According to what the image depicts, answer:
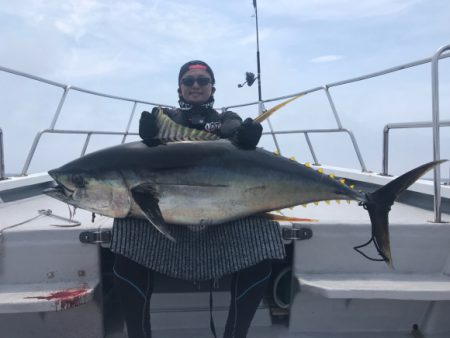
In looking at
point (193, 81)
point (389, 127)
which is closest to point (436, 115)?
point (389, 127)

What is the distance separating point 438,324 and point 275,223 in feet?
4.30

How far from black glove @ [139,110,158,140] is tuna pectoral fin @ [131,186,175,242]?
0.37 meters

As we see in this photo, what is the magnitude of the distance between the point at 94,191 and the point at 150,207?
0.30 m

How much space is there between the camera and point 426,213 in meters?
3.15

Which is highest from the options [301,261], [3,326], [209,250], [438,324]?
[209,250]

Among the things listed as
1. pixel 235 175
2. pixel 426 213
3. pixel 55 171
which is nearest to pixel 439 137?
pixel 426 213

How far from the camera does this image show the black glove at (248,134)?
208 cm

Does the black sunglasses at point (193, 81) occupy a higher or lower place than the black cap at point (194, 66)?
lower

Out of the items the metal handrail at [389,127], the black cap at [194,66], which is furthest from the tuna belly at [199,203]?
the metal handrail at [389,127]

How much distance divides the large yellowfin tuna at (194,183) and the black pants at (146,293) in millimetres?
414

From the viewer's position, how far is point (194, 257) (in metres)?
2.24

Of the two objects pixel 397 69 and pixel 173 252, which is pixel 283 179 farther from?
pixel 397 69

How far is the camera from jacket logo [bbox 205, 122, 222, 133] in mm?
2754

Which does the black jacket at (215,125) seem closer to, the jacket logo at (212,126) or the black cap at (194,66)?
the jacket logo at (212,126)
